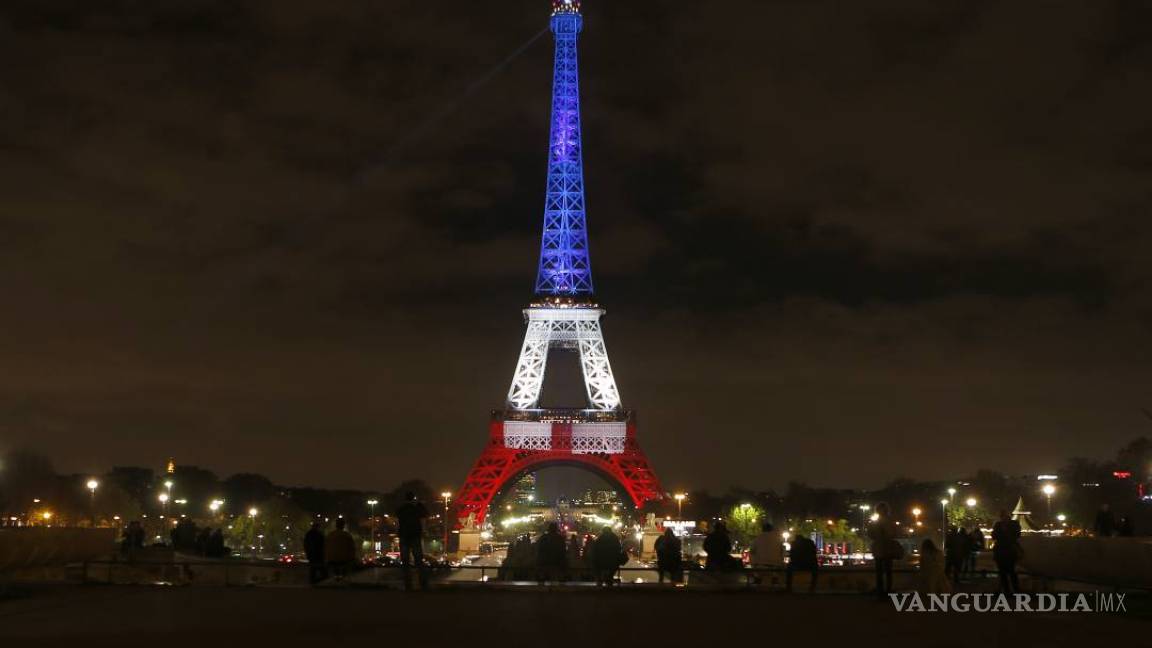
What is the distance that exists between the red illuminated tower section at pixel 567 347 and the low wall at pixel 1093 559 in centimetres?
6758

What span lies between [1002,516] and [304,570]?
12808 mm

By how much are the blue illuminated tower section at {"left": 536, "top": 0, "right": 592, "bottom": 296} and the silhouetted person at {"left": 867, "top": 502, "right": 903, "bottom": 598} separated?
7623 centimetres

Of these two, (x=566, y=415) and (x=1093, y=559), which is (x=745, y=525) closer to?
(x=566, y=415)

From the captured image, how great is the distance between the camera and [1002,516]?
19219 mm

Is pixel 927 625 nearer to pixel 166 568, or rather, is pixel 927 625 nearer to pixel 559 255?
A: pixel 166 568

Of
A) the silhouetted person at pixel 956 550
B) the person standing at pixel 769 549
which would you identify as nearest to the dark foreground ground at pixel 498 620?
the silhouetted person at pixel 956 550

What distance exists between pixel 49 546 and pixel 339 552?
4.45 metres

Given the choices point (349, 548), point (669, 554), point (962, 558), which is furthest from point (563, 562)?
point (962, 558)

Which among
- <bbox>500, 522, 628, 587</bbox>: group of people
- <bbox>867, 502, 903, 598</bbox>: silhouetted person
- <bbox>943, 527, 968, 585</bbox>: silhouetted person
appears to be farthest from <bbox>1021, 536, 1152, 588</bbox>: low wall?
<bbox>500, 522, 628, 587</bbox>: group of people

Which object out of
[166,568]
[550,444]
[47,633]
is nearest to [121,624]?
[47,633]

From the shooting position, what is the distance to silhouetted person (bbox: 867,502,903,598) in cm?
1735

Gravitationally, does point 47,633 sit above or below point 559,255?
below

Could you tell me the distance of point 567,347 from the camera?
97125 mm

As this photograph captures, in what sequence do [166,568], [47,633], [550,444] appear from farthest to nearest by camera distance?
[550,444] < [166,568] < [47,633]
